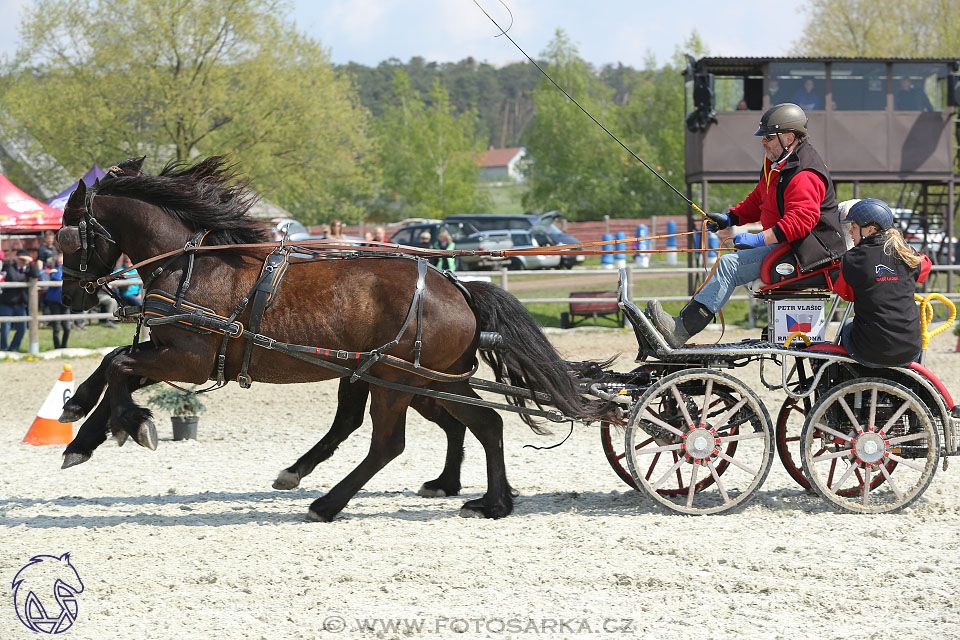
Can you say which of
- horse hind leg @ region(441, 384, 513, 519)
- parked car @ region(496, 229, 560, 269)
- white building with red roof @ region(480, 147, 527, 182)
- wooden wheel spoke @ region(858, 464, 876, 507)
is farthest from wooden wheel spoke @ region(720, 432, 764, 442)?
white building with red roof @ region(480, 147, 527, 182)

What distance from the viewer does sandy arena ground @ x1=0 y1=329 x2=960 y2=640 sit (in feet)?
13.4

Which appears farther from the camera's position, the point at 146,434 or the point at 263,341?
the point at 263,341

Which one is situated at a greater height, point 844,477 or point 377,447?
point 377,447

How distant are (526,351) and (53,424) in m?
4.46

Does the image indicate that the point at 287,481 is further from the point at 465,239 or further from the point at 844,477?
the point at 465,239

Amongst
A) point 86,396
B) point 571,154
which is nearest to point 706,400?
point 86,396

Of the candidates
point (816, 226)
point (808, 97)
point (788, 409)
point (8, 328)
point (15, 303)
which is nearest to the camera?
point (816, 226)

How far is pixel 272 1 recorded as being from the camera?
28891mm

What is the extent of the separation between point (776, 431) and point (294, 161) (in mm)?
25453

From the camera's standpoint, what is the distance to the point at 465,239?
99.9 ft

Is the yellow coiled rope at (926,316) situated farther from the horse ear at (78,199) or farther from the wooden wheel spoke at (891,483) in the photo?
the horse ear at (78,199)

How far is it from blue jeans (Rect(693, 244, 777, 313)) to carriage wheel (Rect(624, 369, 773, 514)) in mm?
410

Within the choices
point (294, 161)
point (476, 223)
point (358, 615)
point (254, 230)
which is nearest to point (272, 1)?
point (294, 161)

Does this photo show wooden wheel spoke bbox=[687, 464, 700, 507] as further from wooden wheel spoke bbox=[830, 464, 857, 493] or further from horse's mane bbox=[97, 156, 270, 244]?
horse's mane bbox=[97, 156, 270, 244]
